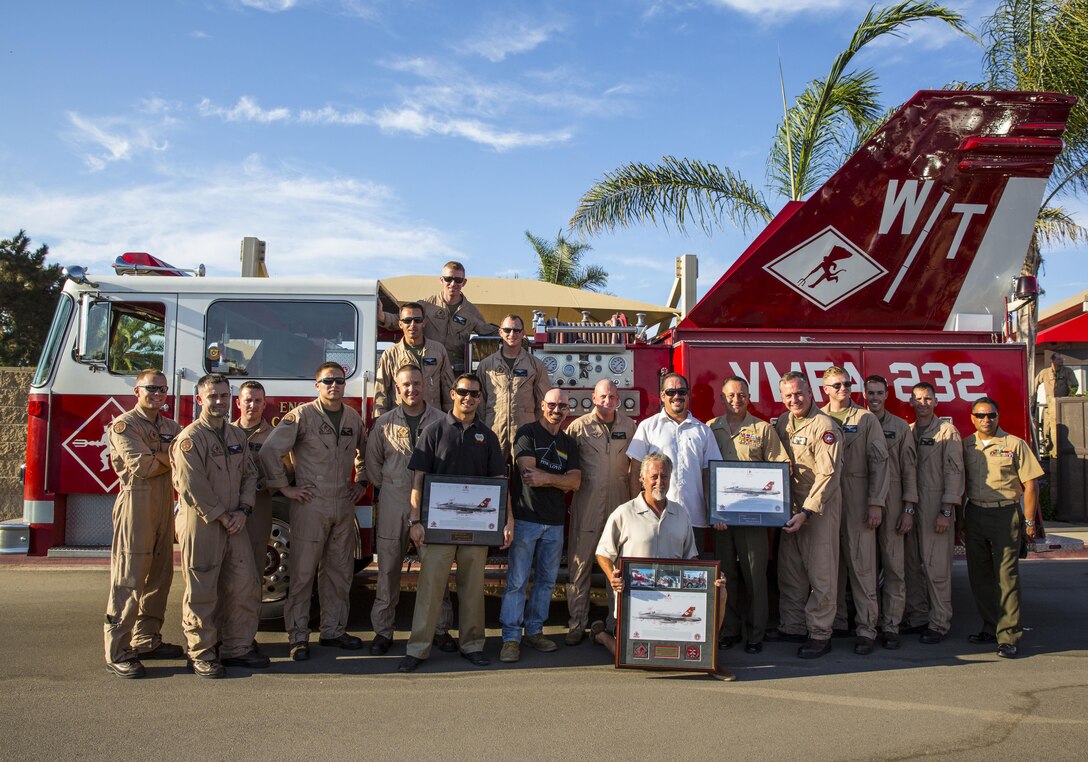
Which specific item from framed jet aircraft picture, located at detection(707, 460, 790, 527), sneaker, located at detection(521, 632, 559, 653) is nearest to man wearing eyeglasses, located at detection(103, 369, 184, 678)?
sneaker, located at detection(521, 632, 559, 653)

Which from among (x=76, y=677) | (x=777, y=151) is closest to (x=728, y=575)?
(x=76, y=677)

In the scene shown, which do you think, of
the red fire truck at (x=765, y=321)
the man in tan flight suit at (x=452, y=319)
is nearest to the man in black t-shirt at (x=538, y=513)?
the red fire truck at (x=765, y=321)

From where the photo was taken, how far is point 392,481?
19.4ft

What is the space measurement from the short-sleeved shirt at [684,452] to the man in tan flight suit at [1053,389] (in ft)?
31.6

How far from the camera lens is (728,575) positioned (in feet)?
20.2

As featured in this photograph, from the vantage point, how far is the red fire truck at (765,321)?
6395 millimetres

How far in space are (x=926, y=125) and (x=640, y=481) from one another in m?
4.17

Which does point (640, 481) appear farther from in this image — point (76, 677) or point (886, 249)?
point (76, 677)

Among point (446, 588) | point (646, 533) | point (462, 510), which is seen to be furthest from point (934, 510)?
point (446, 588)

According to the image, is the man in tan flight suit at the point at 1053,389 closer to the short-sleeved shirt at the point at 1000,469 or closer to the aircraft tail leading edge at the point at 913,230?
the aircraft tail leading edge at the point at 913,230

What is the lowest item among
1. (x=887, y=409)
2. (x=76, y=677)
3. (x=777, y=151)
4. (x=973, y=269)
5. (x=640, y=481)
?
(x=76, y=677)

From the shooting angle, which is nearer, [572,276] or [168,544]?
[168,544]

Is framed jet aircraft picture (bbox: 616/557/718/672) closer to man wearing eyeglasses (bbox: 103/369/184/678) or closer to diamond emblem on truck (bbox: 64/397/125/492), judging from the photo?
man wearing eyeglasses (bbox: 103/369/184/678)

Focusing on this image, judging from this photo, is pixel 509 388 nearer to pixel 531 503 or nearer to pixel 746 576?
pixel 531 503
